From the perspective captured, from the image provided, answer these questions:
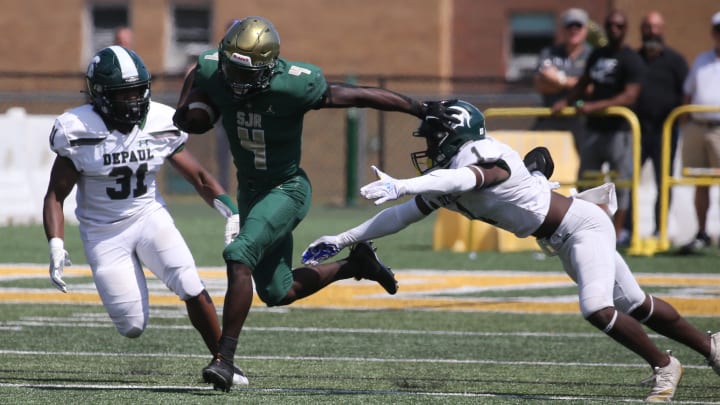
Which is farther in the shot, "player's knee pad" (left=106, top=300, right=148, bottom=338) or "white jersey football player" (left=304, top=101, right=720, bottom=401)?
"player's knee pad" (left=106, top=300, right=148, bottom=338)

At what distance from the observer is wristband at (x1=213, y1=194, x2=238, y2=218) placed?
21.6 ft

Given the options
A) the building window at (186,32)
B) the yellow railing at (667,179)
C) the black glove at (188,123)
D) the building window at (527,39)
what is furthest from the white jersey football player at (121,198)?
the building window at (527,39)

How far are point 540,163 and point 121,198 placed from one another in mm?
1979

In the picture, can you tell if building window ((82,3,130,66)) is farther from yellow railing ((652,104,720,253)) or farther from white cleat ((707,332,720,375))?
white cleat ((707,332,720,375))

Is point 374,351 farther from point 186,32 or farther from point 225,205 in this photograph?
point 186,32

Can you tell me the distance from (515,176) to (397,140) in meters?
15.2

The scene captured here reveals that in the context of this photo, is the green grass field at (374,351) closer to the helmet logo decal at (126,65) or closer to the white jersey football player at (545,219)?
the white jersey football player at (545,219)

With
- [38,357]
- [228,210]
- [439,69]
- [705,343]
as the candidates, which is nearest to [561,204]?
[705,343]

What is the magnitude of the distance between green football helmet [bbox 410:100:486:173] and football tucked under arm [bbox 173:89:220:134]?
3.19 ft

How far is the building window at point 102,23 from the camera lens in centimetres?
2489

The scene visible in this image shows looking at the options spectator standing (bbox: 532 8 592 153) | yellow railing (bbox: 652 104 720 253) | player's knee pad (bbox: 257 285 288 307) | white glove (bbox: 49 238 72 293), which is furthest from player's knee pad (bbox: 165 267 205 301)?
spectator standing (bbox: 532 8 592 153)

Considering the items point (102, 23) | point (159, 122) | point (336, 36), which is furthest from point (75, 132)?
point (102, 23)

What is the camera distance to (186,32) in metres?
24.8

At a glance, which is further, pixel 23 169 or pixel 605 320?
pixel 23 169
